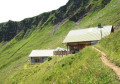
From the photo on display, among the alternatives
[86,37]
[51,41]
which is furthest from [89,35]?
[51,41]

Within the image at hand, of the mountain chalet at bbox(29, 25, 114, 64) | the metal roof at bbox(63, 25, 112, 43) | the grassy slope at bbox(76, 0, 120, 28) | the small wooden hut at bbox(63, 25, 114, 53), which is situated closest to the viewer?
the mountain chalet at bbox(29, 25, 114, 64)

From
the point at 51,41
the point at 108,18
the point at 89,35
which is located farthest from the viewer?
the point at 51,41

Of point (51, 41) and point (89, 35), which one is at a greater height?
point (89, 35)

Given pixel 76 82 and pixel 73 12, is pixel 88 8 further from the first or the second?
pixel 76 82

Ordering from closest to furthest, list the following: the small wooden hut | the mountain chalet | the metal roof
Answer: the mountain chalet < the small wooden hut < the metal roof

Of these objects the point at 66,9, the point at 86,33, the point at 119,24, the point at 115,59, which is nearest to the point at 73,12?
the point at 66,9

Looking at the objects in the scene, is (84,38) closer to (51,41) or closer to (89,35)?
(89,35)

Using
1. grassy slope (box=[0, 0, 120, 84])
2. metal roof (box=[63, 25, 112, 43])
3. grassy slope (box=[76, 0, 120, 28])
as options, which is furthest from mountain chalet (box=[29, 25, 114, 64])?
grassy slope (box=[76, 0, 120, 28])

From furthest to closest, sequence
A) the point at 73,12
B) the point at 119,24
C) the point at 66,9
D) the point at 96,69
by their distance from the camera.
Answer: the point at 66,9 → the point at 73,12 → the point at 119,24 → the point at 96,69

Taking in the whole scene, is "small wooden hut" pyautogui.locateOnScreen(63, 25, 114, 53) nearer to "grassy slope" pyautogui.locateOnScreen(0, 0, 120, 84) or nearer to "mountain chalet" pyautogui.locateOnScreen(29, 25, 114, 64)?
"mountain chalet" pyautogui.locateOnScreen(29, 25, 114, 64)

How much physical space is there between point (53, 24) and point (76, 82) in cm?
16875

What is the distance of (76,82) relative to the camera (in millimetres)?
16672

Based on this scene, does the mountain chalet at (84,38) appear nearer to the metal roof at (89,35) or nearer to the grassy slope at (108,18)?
the metal roof at (89,35)

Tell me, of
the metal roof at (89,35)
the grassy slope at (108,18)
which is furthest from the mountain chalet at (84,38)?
the grassy slope at (108,18)
